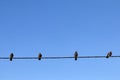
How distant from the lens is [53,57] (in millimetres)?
37344

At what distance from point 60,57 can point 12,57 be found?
5.91 meters

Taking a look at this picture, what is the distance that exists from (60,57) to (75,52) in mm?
3771

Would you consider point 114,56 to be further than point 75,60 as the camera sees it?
No

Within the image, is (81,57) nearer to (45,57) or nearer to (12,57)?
(45,57)

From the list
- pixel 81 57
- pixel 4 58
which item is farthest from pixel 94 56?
pixel 4 58

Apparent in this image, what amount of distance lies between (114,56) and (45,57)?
5913mm

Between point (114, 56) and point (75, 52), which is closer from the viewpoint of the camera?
point (114, 56)

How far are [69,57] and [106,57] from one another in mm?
4176

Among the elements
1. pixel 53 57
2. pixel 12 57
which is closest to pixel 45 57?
pixel 53 57

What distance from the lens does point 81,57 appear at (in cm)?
3816

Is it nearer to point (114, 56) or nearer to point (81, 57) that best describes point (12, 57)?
point (81, 57)

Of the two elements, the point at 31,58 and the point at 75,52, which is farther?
the point at 75,52

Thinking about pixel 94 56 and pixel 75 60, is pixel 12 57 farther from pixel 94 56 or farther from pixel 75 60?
pixel 94 56

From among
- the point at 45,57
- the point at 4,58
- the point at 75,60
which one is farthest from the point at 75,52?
the point at 4,58
